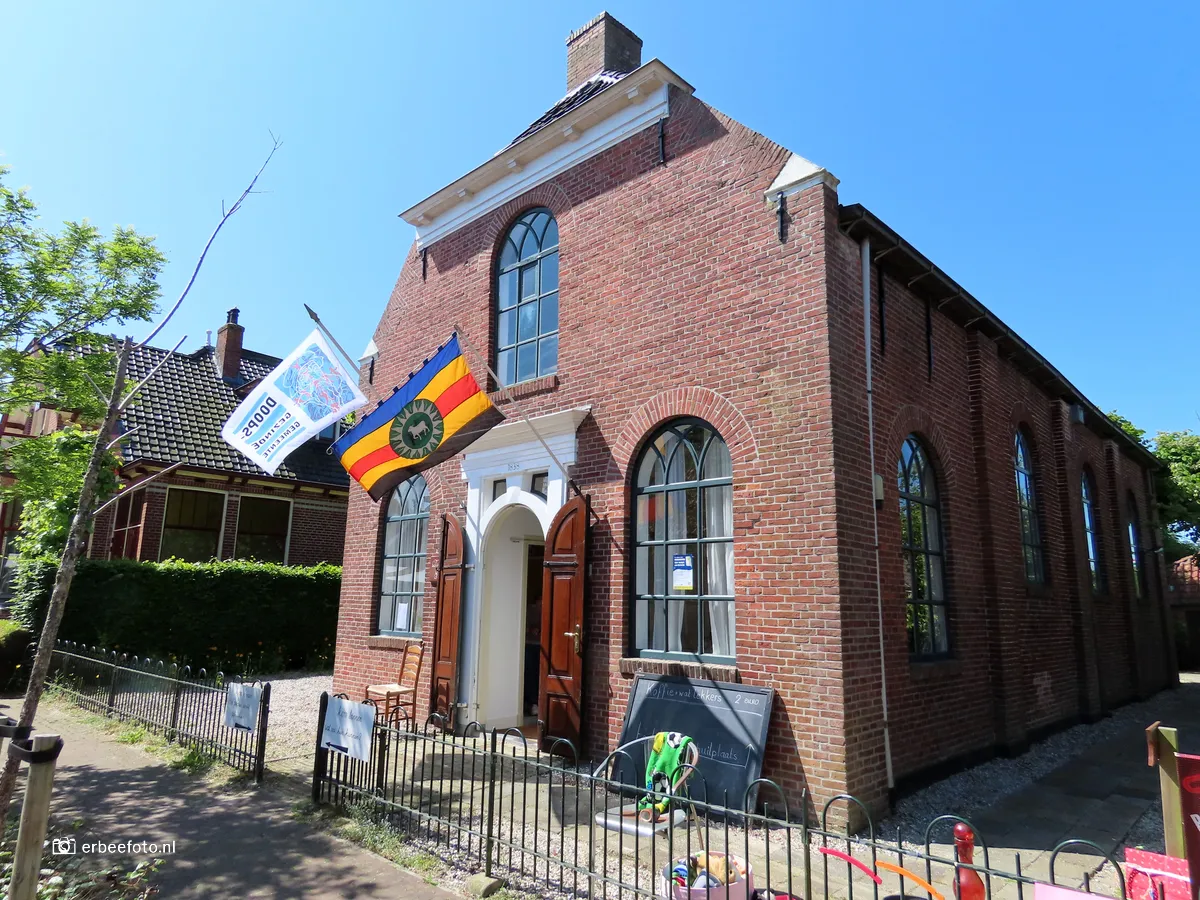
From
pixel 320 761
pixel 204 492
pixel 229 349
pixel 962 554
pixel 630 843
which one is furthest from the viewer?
pixel 229 349

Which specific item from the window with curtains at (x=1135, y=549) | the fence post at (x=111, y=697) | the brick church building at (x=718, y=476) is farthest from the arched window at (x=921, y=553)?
the fence post at (x=111, y=697)

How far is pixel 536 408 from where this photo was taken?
9.37m

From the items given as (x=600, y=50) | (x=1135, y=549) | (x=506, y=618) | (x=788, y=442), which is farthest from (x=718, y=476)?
(x=1135, y=549)

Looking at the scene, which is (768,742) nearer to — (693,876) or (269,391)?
(693,876)

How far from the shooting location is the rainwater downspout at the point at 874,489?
662 cm

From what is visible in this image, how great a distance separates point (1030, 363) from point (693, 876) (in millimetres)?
9890

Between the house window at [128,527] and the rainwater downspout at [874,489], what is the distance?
1634 centimetres

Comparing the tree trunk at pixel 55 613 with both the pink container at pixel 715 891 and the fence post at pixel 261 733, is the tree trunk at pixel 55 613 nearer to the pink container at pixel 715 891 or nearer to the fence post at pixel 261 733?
the fence post at pixel 261 733

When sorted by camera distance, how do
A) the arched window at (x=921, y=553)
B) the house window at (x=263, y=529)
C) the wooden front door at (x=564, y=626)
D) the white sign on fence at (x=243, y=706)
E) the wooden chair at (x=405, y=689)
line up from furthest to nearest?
1. the house window at (x=263, y=529)
2. the wooden chair at (x=405, y=689)
3. the wooden front door at (x=564, y=626)
4. the arched window at (x=921, y=553)
5. the white sign on fence at (x=243, y=706)

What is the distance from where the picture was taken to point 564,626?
8.17m

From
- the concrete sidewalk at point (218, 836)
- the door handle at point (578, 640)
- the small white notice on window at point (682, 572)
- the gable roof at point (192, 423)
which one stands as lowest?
the concrete sidewalk at point (218, 836)

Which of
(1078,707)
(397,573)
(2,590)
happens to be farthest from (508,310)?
(2,590)

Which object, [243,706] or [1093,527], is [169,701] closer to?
[243,706]

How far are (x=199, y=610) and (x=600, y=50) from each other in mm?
12677
